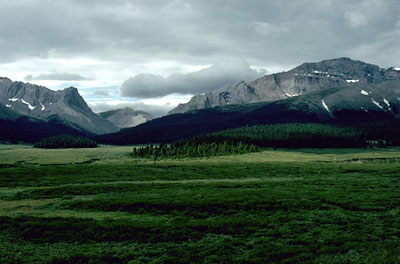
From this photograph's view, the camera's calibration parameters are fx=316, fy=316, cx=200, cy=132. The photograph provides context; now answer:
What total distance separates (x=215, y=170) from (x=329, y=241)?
65.4 metres

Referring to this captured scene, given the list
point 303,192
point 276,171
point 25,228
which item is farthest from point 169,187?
point 276,171

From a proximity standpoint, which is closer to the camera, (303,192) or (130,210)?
(130,210)

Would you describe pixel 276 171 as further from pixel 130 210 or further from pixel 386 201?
pixel 130 210

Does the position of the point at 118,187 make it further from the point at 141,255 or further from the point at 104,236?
the point at 141,255

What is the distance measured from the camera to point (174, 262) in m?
22.0

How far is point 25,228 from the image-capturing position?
30547 millimetres

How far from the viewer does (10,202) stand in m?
44.5

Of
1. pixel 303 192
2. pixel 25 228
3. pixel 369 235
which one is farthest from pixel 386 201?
pixel 25 228

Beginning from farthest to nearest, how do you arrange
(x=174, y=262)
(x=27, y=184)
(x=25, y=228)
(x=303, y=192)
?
(x=27, y=184), (x=303, y=192), (x=25, y=228), (x=174, y=262)

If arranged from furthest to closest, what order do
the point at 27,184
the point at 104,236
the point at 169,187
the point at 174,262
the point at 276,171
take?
1. the point at 276,171
2. the point at 27,184
3. the point at 169,187
4. the point at 104,236
5. the point at 174,262

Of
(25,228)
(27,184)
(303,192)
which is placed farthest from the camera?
(27,184)

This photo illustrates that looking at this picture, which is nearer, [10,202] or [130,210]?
[130,210]

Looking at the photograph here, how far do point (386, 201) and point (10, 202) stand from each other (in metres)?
50.5

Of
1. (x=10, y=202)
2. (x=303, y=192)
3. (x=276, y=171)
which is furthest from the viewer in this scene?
(x=276, y=171)
